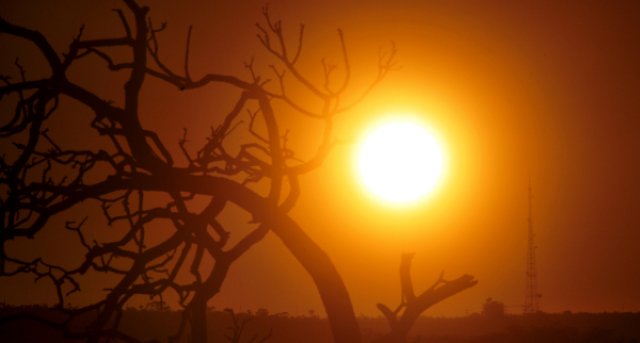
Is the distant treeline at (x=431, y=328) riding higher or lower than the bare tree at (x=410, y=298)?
higher

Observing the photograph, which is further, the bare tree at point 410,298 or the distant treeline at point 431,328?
the distant treeline at point 431,328

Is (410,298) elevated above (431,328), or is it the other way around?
(431,328)

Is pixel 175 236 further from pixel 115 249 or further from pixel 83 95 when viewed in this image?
pixel 83 95

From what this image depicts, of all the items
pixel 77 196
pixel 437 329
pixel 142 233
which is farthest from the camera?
pixel 437 329

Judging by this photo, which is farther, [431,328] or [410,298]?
[431,328]

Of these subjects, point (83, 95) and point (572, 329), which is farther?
point (572, 329)

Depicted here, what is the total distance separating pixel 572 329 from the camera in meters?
46.9

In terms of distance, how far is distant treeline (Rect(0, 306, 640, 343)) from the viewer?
43875 mm

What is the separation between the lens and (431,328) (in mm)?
69188

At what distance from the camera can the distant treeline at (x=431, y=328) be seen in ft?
144

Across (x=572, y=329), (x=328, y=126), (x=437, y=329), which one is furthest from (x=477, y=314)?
(x=328, y=126)

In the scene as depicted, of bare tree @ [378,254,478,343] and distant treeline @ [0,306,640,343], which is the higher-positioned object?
distant treeline @ [0,306,640,343]

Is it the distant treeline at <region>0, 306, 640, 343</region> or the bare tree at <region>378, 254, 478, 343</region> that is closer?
the bare tree at <region>378, 254, 478, 343</region>

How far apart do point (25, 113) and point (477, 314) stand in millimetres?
72802
